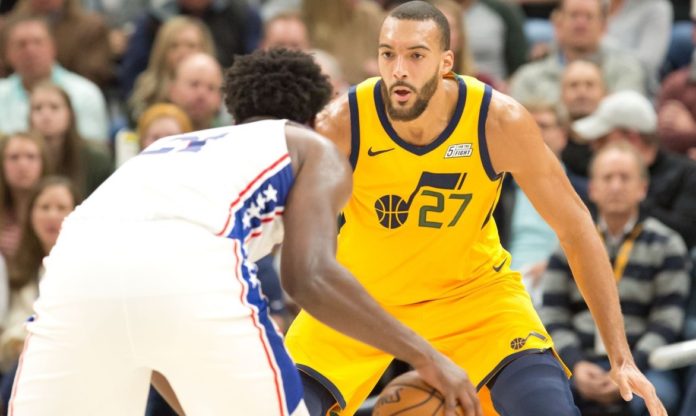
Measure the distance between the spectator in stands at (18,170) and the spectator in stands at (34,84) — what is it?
829mm

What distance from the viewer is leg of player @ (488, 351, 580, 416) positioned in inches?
176

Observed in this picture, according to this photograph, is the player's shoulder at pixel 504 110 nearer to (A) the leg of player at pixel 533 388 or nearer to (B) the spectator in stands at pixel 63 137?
(A) the leg of player at pixel 533 388

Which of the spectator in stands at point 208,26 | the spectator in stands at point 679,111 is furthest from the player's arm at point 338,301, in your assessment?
the spectator in stands at point 208,26

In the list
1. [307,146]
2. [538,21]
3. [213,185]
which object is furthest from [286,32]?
[213,185]

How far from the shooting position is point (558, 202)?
15.3 feet

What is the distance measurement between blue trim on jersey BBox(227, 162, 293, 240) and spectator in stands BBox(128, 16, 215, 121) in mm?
4820

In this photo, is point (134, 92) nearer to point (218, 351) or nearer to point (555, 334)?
point (555, 334)

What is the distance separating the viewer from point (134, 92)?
8805 mm

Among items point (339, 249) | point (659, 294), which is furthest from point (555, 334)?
point (339, 249)

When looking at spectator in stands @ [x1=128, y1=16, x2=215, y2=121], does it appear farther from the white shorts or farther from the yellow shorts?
the white shorts

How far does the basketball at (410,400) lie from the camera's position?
15.8 ft

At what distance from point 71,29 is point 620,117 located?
13.0 feet

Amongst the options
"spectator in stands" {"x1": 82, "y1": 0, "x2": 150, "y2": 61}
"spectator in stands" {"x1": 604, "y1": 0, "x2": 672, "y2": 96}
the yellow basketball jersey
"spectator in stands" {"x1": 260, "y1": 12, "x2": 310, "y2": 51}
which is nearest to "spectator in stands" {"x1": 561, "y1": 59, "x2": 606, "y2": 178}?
"spectator in stands" {"x1": 604, "y1": 0, "x2": 672, "y2": 96}

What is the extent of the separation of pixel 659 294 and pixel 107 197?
12.6 ft
